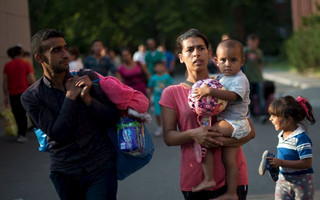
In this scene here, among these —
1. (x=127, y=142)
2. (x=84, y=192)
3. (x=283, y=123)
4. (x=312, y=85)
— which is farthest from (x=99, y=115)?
(x=312, y=85)

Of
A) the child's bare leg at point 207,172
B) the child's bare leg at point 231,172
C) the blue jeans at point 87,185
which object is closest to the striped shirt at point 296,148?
the child's bare leg at point 231,172

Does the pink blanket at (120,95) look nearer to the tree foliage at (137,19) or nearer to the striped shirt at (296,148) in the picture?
the striped shirt at (296,148)

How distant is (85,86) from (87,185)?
2.22ft

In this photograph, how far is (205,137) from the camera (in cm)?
341

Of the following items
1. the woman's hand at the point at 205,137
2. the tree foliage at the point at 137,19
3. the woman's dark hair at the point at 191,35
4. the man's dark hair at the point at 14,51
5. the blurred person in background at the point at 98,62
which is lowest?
the woman's hand at the point at 205,137

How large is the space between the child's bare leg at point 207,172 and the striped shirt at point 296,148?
1148 mm

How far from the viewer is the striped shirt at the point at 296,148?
4.36 metres

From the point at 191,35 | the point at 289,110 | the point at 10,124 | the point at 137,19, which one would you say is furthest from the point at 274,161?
the point at 137,19

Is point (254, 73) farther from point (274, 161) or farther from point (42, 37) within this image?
point (42, 37)

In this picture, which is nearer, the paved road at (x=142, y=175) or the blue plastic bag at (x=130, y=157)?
the blue plastic bag at (x=130, y=157)

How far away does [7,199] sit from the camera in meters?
6.81

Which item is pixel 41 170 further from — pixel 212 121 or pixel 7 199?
pixel 212 121

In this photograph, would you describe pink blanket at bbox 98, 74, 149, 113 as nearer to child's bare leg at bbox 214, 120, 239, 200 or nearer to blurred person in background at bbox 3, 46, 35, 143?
child's bare leg at bbox 214, 120, 239, 200

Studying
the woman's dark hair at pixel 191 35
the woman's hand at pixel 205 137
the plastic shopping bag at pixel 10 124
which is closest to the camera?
the woman's hand at pixel 205 137
